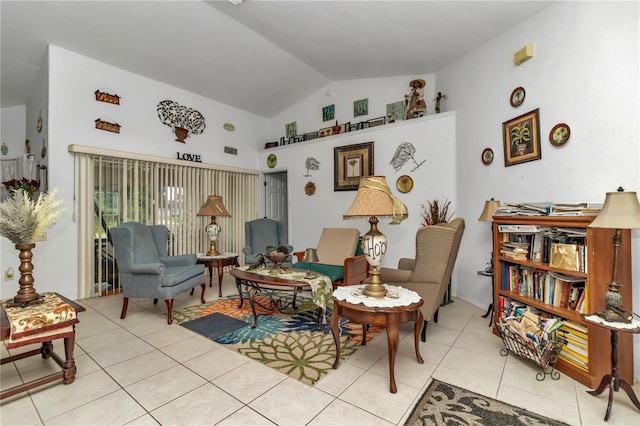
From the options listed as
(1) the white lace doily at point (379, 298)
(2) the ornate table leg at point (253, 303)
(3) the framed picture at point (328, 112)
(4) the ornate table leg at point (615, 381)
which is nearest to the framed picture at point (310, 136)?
(3) the framed picture at point (328, 112)

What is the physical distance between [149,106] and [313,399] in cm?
490

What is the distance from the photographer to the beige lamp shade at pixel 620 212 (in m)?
1.70

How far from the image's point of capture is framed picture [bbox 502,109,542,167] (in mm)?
2891

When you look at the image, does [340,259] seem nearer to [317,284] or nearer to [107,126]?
[317,284]

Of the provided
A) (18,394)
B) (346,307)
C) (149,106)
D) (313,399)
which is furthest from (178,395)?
(149,106)

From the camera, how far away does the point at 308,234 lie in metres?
5.65

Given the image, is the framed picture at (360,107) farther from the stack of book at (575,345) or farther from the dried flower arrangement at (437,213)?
the stack of book at (575,345)

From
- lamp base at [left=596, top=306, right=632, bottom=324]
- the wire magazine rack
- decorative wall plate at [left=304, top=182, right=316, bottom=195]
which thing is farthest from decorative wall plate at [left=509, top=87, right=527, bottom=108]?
decorative wall plate at [left=304, top=182, right=316, bottom=195]

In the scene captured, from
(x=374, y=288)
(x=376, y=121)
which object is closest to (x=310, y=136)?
(x=376, y=121)

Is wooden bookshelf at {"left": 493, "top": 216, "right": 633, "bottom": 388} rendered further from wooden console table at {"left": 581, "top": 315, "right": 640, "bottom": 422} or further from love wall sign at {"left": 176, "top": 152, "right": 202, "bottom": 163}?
love wall sign at {"left": 176, "top": 152, "right": 202, "bottom": 163}

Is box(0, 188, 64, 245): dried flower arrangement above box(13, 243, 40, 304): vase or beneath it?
above

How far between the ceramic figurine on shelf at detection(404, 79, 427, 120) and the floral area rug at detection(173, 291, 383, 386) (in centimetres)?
321

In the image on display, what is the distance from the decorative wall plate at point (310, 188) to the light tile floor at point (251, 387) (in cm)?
329

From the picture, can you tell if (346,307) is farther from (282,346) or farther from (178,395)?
(178,395)
